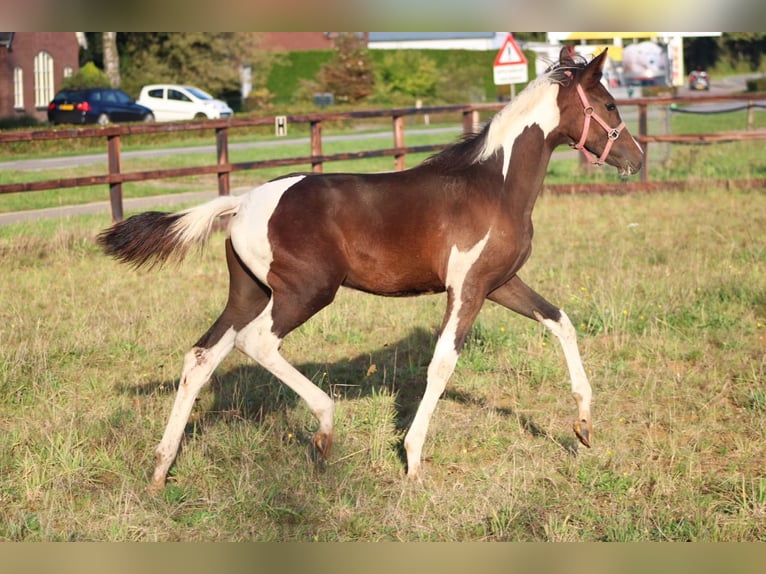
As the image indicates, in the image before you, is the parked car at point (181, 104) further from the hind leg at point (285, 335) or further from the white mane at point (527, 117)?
the hind leg at point (285, 335)

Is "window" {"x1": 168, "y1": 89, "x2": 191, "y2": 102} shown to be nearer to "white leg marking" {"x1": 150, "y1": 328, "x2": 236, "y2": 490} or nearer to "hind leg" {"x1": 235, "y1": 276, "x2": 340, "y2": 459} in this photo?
"white leg marking" {"x1": 150, "y1": 328, "x2": 236, "y2": 490}

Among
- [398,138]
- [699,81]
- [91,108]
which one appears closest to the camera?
[398,138]

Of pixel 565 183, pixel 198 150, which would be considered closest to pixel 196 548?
pixel 565 183

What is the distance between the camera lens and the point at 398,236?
17.1 ft

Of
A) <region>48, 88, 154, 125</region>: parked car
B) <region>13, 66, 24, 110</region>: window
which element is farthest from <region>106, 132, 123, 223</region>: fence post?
<region>13, 66, 24, 110</region>: window

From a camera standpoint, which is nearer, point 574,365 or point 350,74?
point 574,365

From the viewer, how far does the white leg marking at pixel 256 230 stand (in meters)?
5.13

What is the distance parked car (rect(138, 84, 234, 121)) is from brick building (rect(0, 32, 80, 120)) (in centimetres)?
465

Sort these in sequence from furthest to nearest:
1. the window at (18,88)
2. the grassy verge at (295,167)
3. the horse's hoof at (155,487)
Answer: the window at (18,88) → the grassy verge at (295,167) → the horse's hoof at (155,487)

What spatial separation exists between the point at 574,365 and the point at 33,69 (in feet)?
129

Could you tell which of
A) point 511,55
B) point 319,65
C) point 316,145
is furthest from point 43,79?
point 316,145

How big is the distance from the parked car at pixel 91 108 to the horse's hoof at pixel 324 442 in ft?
98.5

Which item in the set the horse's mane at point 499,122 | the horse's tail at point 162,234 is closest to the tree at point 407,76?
the horse's mane at point 499,122

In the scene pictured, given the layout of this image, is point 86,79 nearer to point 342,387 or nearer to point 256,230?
point 342,387
